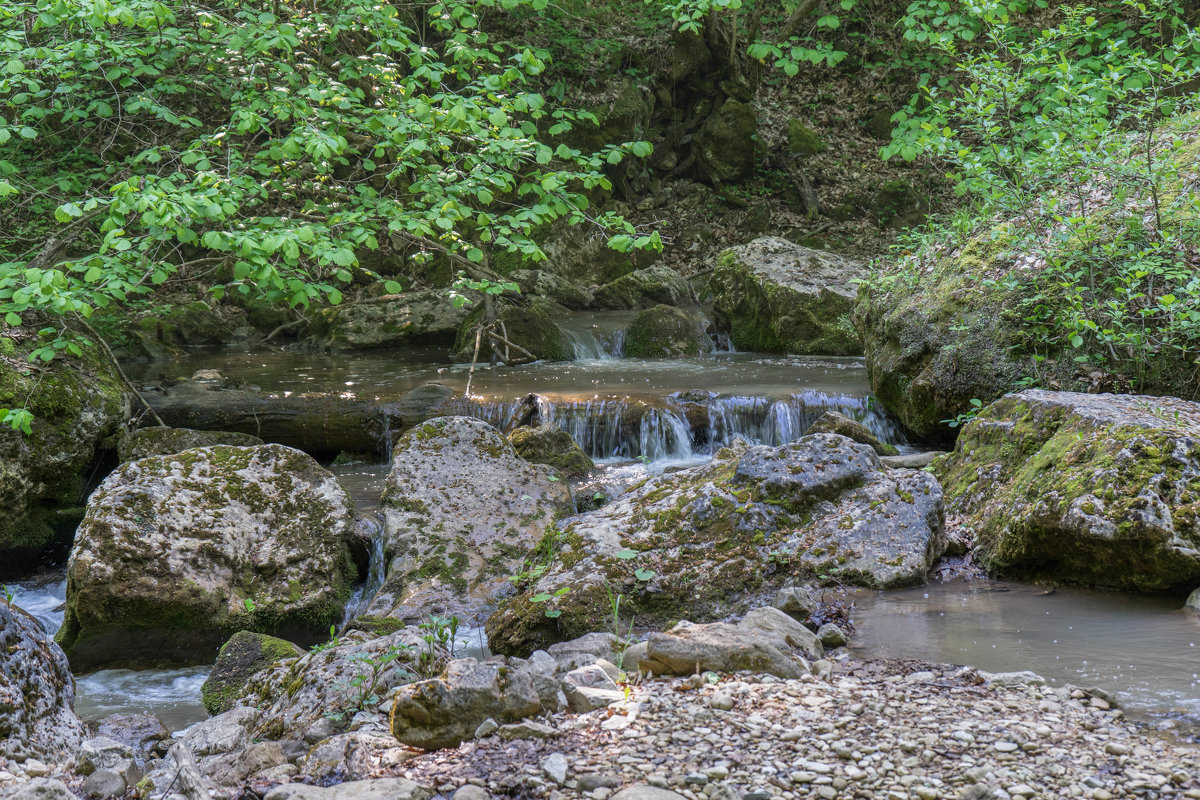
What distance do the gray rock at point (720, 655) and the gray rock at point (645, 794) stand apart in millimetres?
867

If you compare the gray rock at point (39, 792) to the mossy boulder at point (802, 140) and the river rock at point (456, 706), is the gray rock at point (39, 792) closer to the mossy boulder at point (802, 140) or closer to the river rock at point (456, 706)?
the river rock at point (456, 706)

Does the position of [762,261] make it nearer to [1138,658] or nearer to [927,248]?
[927,248]

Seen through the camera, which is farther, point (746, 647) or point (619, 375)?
point (619, 375)

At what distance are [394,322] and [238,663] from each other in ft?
33.5

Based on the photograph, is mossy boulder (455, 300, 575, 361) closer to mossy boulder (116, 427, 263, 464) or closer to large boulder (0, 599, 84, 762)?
mossy boulder (116, 427, 263, 464)

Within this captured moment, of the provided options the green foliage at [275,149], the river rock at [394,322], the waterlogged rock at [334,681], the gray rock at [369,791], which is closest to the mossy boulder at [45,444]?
the green foliage at [275,149]

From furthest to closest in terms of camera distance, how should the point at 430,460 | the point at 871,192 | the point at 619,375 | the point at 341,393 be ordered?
the point at 871,192
the point at 619,375
the point at 341,393
the point at 430,460

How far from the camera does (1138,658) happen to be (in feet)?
10.2

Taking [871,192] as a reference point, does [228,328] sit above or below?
below

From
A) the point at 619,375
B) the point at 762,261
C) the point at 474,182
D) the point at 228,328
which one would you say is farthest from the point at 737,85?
the point at 474,182

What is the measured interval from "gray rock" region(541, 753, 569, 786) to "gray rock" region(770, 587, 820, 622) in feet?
5.79

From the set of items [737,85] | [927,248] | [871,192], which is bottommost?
[927,248]

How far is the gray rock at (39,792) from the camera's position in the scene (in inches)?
89.6

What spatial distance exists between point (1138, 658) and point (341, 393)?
8420mm
